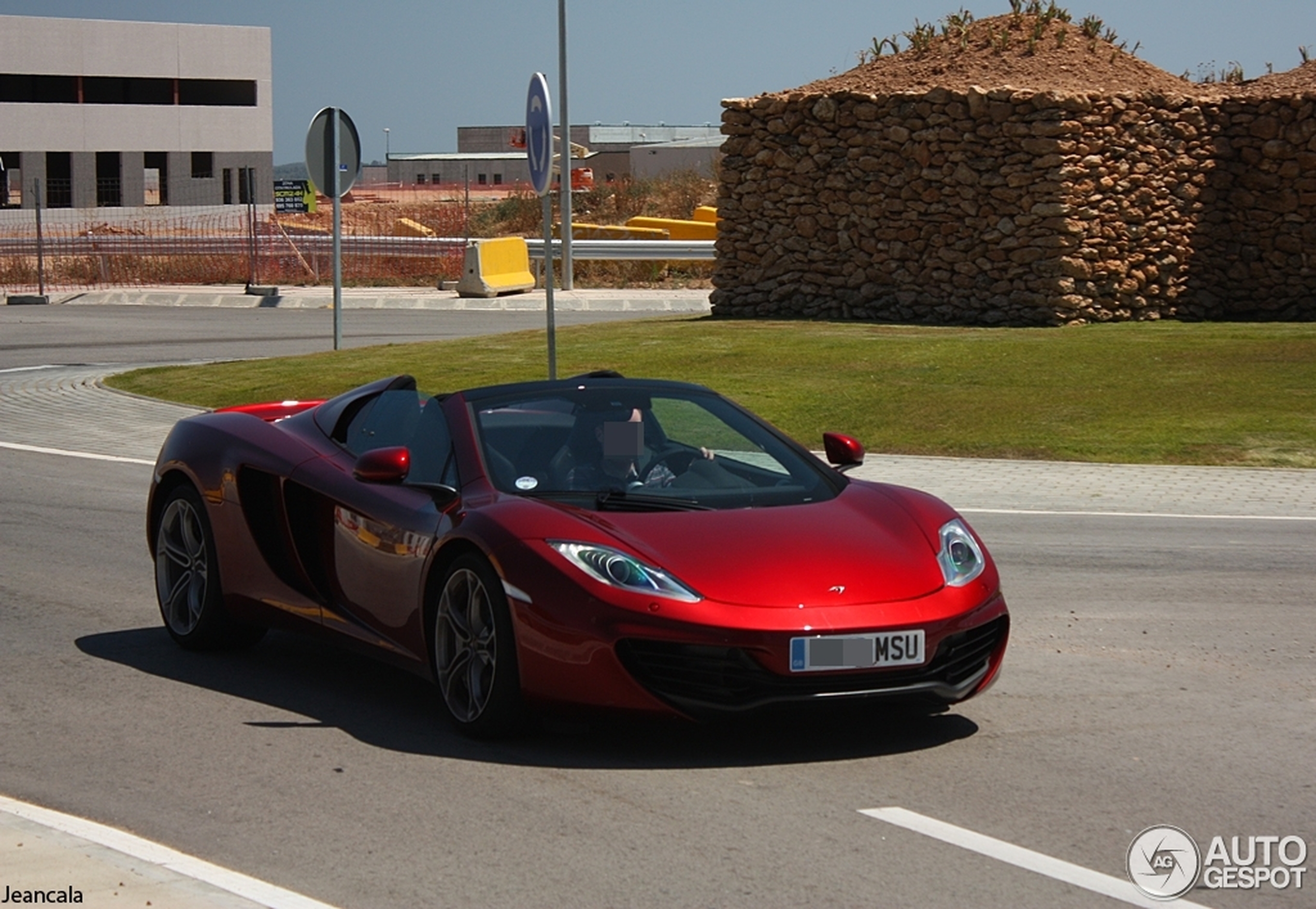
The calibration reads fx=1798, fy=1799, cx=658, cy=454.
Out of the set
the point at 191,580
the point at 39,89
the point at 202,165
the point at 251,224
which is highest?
the point at 39,89

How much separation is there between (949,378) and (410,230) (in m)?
35.8

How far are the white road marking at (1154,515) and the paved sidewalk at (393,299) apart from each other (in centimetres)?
1851

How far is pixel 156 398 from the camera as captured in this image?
1922 centimetres

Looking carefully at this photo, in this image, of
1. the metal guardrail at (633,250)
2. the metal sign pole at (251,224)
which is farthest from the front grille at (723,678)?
the metal sign pole at (251,224)

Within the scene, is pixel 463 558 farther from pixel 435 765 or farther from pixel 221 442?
pixel 221 442

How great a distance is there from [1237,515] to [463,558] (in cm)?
719

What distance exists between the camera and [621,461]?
6.91m

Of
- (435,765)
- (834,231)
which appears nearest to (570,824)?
(435,765)

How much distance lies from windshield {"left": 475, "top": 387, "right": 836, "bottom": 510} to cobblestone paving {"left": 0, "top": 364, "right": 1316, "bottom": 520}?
515cm

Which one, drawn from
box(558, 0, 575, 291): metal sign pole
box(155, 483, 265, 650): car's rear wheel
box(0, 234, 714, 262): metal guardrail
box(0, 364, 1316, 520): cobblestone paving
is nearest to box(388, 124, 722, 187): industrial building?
box(0, 234, 714, 262): metal guardrail

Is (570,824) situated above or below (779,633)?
below

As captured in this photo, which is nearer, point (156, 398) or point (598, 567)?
point (598, 567)

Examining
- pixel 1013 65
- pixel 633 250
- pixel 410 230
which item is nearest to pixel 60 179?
pixel 410 230

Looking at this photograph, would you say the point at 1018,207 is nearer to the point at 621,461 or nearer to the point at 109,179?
the point at 621,461
